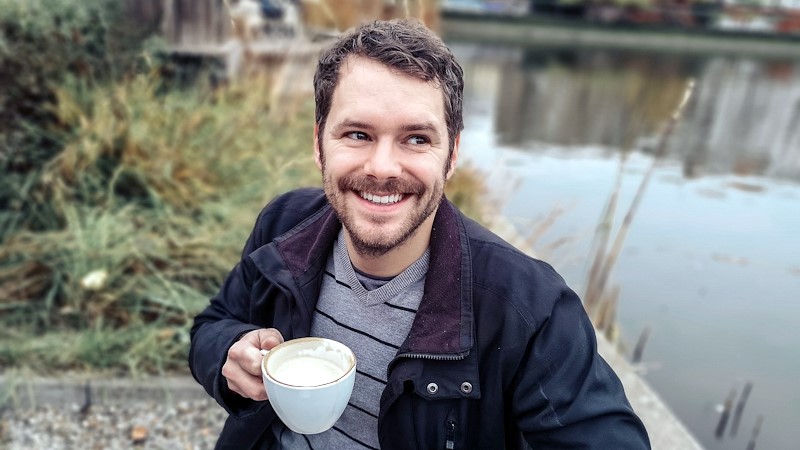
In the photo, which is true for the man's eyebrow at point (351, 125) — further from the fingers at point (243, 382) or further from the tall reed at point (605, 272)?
the tall reed at point (605, 272)

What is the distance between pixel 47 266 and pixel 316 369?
252 centimetres

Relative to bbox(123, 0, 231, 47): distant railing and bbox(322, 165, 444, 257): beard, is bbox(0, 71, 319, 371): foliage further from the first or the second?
bbox(322, 165, 444, 257): beard

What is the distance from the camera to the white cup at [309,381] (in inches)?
44.4

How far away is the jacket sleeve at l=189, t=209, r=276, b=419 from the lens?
153 cm

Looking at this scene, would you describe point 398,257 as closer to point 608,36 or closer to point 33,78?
point 33,78

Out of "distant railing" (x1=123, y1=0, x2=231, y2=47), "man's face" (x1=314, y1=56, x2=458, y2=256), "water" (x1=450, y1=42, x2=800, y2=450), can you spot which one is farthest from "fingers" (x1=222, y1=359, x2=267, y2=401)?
"distant railing" (x1=123, y1=0, x2=231, y2=47)

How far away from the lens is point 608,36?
114 feet

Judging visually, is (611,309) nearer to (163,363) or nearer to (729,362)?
(729,362)

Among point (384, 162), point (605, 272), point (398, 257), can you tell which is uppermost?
point (384, 162)

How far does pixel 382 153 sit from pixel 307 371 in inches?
19.8

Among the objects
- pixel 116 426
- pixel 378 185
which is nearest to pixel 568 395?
pixel 378 185

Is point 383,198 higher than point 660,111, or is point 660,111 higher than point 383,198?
point 383,198

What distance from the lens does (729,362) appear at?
13.1 ft

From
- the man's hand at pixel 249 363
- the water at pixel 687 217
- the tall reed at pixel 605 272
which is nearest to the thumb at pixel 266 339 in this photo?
the man's hand at pixel 249 363
